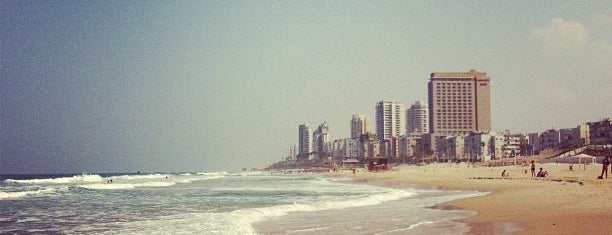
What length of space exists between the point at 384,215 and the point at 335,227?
3708mm

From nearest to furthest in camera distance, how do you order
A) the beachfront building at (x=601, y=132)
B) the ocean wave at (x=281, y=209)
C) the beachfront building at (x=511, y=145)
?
1. the ocean wave at (x=281, y=209)
2. the beachfront building at (x=601, y=132)
3. the beachfront building at (x=511, y=145)

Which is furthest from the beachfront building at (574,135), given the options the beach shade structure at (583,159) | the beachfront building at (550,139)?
the beach shade structure at (583,159)

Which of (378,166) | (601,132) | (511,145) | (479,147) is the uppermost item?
(601,132)

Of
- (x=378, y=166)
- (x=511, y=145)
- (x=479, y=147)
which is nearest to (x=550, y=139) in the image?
(x=511, y=145)

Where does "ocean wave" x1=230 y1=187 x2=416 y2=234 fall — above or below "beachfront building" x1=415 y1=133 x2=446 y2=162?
below

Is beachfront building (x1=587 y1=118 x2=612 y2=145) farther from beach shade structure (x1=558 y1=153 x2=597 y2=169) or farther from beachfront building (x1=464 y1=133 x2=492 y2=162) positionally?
beach shade structure (x1=558 y1=153 x2=597 y2=169)

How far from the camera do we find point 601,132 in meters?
134

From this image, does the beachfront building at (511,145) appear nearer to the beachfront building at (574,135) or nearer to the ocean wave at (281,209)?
the beachfront building at (574,135)

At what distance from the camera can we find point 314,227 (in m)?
16.0

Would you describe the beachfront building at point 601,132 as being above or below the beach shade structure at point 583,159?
above

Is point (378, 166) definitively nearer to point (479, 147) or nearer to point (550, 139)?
point (479, 147)

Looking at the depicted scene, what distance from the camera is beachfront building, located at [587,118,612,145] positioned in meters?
129

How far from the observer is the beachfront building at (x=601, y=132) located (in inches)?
5064

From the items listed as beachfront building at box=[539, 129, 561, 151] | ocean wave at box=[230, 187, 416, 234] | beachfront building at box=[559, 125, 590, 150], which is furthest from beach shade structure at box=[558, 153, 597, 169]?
beachfront building at box=[539, 129, 561, 151]
